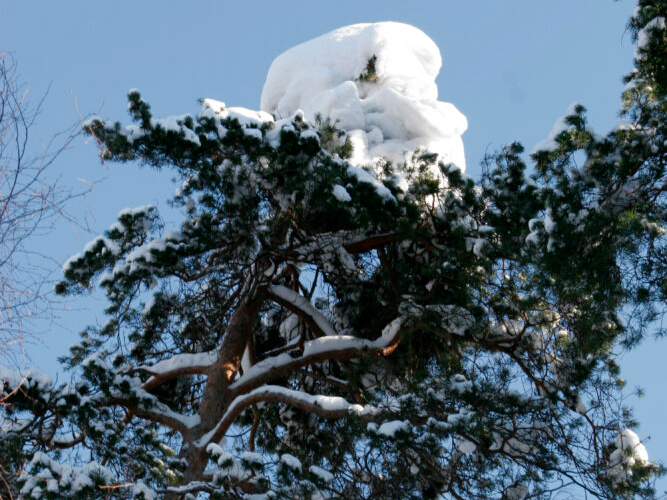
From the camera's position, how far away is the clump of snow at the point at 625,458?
6836 mm

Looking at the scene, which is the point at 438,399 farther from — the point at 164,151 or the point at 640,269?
the point at 164,151

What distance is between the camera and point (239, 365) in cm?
925

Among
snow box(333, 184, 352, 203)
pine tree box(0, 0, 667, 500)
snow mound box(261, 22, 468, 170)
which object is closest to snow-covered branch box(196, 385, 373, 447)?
→ pine tree box(0, 0, 667, 500)

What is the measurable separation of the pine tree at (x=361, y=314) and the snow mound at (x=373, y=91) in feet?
3.73

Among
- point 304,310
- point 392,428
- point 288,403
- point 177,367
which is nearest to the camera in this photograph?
point 392,428

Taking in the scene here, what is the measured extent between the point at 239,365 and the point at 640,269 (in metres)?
4.79

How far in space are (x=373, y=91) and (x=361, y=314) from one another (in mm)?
4008

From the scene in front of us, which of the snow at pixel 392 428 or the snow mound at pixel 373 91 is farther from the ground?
the snow mound at pixel 373 91

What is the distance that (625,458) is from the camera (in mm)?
6883

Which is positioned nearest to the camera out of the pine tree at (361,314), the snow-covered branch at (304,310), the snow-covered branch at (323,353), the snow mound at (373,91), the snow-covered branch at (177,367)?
the pine tree at (361,314)

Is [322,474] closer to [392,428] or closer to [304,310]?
[392,428]

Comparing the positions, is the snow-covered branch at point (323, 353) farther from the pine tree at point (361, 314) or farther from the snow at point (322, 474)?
the snow at point (322, 474)

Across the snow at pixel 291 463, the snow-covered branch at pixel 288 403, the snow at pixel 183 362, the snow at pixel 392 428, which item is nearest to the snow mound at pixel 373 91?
the snow at pixel 183 362

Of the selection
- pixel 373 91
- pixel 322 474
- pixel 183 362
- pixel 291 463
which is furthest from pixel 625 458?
pixel 373 91
